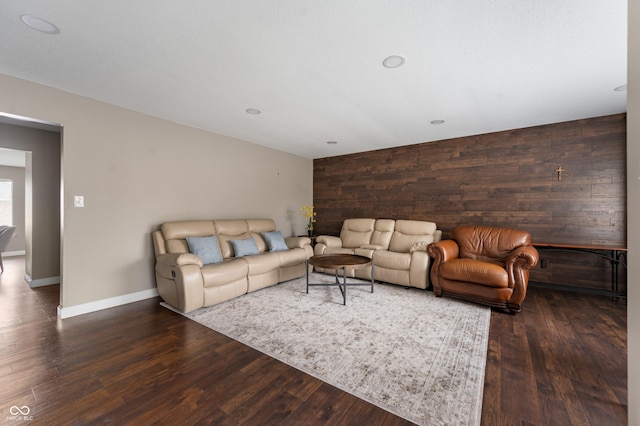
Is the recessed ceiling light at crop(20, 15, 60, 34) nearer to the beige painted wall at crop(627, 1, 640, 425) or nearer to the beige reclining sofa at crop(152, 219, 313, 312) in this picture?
the beige reclining sofa at crop(152, 219, 313, 312)

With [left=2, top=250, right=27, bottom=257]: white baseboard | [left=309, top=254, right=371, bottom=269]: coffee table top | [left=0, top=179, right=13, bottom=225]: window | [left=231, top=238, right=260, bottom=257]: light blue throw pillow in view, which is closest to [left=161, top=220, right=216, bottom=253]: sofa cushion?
[left=231, top=238, right=260, bottom=257]: light blue throw pillow

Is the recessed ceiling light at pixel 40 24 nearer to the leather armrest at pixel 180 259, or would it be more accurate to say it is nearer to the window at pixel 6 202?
the leather armrest at pixel 180 259

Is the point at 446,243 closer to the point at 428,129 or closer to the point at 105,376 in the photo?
the point at 428,129

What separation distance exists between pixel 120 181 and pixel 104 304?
1.49 meters

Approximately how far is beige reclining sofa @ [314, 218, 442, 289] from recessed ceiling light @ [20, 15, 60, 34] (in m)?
4.01

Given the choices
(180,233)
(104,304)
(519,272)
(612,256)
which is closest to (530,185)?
(612,256)

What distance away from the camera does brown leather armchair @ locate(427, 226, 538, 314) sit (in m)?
2.96

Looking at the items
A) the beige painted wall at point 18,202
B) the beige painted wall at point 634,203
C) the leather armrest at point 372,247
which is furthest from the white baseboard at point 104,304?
the beige painted wall at point 18,202

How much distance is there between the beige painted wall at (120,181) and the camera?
283cm

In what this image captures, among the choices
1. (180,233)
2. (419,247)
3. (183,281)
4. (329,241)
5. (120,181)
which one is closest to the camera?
(183,281)

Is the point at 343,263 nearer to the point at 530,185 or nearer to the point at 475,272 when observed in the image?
the point at 475,272

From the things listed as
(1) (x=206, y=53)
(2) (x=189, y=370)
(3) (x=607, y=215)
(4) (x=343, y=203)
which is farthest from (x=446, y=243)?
(1) (x=206, y=53)

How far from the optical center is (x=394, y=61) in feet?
7.23

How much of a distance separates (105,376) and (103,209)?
2.05m
